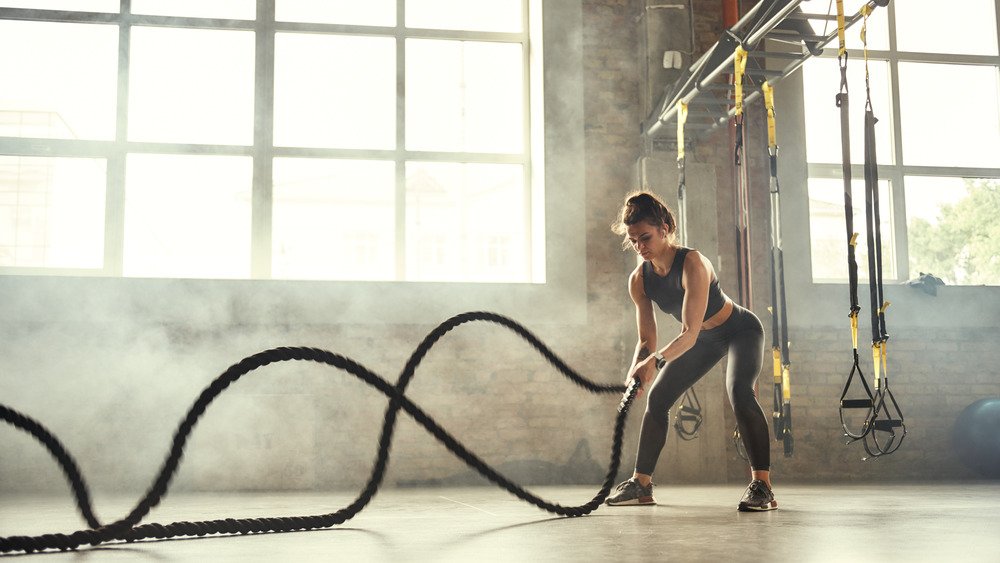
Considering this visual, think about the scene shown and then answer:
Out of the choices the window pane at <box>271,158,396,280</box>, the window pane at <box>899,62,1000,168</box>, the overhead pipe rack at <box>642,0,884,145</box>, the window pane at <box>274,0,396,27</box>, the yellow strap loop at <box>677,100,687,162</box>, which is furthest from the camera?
the window pane at <box>899,62,1000,168</box>

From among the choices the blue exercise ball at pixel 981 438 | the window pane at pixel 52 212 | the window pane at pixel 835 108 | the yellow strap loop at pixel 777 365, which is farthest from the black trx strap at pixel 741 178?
the window pane at pixel 52 212

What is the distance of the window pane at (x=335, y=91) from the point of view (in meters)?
6.60

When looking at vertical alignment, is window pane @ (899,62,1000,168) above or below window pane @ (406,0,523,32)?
below

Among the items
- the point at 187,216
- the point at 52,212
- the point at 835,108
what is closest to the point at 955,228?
the point at 835,108

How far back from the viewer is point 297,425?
6.01m

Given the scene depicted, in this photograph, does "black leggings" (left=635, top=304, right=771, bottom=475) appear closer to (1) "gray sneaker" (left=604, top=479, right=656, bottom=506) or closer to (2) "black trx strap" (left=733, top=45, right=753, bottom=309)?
(1) "gray sneaker" (left=604, top=479, right=656, bottom=506)

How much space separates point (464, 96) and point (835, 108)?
8.97 feet

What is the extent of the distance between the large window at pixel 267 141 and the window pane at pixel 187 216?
1 cm

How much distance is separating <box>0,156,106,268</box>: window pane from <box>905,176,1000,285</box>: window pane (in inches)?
227

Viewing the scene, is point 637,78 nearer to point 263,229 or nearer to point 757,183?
point 757,183

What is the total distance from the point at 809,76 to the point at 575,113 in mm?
1794

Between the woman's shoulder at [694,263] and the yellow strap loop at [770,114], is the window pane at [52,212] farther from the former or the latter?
the yellow strap loop at [770,114]

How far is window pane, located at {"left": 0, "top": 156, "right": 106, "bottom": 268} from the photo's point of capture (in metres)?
6.18

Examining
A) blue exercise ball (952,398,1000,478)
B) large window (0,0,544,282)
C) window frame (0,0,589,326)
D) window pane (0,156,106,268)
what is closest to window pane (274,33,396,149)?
large window (0,0,544,282)
